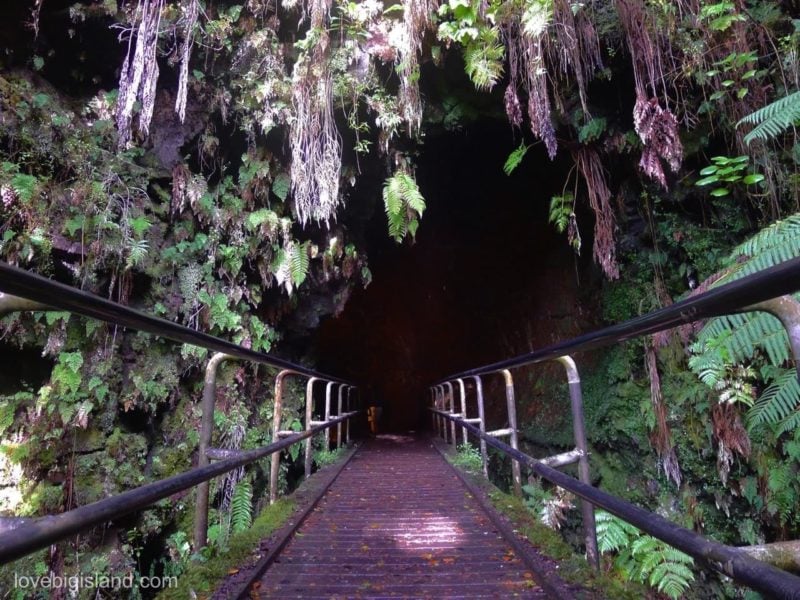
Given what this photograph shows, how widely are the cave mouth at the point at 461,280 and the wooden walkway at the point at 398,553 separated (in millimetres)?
4503

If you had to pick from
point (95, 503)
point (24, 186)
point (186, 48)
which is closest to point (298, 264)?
point (186, 48)

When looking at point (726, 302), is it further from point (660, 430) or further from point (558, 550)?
point (660, 430)

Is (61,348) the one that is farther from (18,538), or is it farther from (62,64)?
(18,538)

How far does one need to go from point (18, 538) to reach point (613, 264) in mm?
5483

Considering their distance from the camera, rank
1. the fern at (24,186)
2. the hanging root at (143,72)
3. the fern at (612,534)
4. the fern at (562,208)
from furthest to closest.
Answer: the fern at (562,208) < the hanging root at (143,72) < the fern at (24,186) < the fern at (612,534)

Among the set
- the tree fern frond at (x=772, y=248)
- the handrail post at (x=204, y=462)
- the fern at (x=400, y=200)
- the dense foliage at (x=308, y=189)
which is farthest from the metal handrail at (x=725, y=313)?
the fern at (x=400, y=200)

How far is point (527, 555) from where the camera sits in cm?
205

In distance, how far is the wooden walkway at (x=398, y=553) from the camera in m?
1.85

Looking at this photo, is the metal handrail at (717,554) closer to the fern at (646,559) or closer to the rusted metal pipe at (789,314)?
the rusted metal pipe at (789,314)

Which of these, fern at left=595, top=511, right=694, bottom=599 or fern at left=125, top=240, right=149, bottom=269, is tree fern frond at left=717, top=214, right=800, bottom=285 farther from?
fern at left=125, top=240, right=149, bottom=269

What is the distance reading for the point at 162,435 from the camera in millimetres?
5164

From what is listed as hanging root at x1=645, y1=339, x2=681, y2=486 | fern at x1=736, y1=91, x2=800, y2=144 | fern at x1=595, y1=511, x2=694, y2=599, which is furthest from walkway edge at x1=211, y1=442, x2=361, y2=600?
fern at x1=736, y1=91, x2=800, y2=144

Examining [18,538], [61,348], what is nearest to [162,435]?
[61,348]

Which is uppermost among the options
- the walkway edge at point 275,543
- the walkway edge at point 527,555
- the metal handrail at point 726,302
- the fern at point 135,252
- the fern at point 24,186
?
the fern at point 24,186
